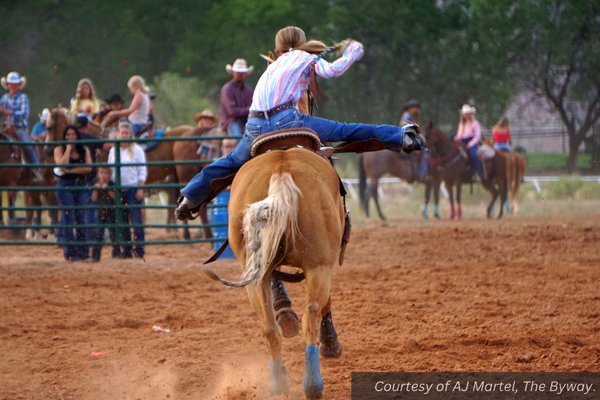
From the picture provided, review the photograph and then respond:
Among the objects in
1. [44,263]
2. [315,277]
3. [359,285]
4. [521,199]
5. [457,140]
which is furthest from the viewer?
[521,199]

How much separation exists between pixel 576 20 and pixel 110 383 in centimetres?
2500

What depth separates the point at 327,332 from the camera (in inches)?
170

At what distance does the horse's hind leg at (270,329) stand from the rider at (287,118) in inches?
35.6

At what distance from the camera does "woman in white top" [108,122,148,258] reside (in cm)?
910

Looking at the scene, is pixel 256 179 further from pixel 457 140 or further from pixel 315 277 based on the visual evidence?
pixel 457 140

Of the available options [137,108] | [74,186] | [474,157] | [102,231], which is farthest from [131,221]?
[474,157]

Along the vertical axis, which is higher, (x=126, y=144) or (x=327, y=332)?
(x=126, y=144)

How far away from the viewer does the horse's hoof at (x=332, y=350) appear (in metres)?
4.36

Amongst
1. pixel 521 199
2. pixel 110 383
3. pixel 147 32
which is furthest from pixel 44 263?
pixel 147 32

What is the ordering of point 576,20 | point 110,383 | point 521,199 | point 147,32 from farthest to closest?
1. point 147,32
2. point 576,20
3. point 521,199
4. point 110,383

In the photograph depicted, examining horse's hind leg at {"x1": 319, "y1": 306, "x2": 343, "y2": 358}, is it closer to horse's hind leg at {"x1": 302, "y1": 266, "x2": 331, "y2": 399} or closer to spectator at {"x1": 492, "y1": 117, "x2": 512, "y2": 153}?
horse's hind leg at {"x1": 302, "y1": 266, "x2": 331, "y2": 399}

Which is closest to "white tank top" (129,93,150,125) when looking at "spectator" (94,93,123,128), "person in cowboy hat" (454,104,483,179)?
"spectator" (94,93,123,128)

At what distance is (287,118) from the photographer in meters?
4.03

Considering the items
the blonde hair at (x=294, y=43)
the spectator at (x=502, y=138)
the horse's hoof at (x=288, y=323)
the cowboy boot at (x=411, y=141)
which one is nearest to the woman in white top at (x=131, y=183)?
the blonde hair at (x=294, y=43)
